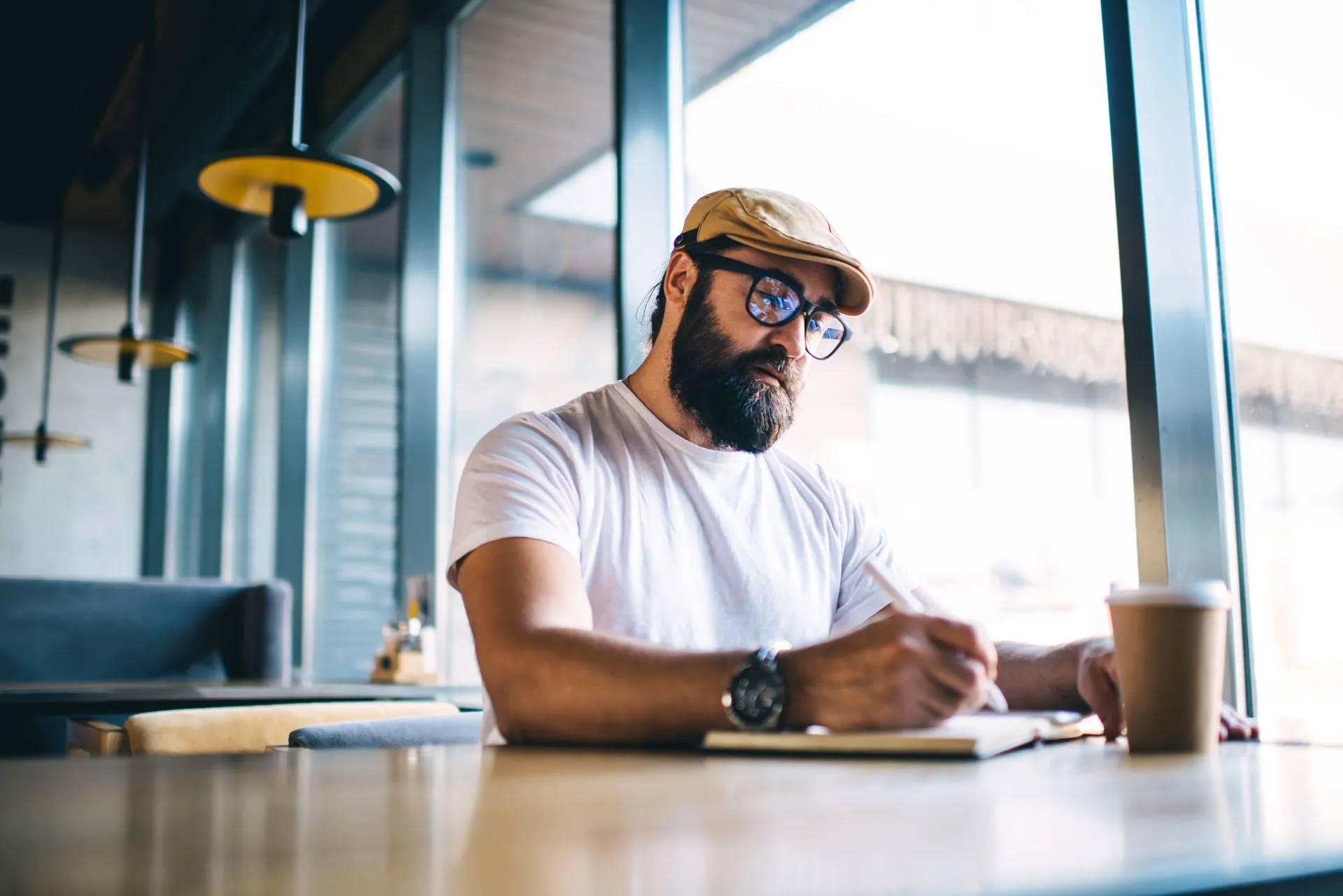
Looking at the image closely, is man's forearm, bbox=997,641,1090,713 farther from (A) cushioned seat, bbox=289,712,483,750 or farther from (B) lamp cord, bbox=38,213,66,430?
(B) lamp cord, bbox=38,213,66,430

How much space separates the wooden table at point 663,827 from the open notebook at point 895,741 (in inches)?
1.3

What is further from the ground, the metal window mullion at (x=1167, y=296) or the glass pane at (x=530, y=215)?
the glass pane at (x=530, y=215)

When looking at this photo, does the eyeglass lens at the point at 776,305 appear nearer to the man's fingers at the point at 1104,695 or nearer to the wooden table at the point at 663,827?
the man's fingers at the point at 1104,695

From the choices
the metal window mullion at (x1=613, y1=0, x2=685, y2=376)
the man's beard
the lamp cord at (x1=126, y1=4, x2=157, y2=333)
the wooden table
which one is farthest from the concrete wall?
the wooden table

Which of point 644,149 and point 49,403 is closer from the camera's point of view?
point 644,149

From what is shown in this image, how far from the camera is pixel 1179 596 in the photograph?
101 cm

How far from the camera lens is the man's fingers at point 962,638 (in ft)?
3.19

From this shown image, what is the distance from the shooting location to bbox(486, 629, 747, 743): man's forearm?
3.44ft

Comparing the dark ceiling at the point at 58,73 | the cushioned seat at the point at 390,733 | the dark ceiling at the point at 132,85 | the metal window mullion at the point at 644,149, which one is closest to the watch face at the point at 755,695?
the cushioned seat at the point at 390,733

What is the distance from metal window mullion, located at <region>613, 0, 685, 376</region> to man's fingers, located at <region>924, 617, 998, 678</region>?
219cm

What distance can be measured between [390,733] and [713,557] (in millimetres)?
531

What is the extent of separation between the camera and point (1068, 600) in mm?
2121

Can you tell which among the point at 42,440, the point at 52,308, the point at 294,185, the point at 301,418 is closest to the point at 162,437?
the point at 52,308

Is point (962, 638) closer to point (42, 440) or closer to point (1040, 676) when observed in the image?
point (1040, 676)
